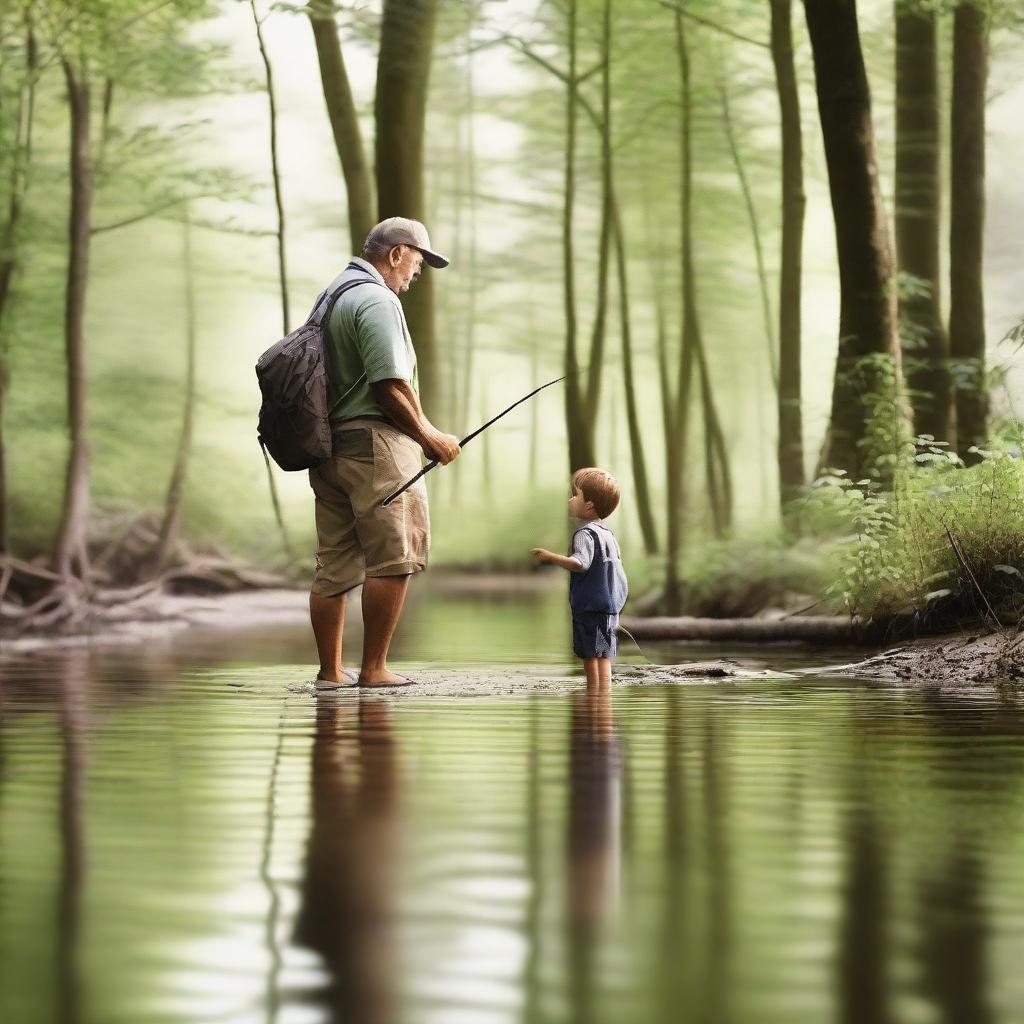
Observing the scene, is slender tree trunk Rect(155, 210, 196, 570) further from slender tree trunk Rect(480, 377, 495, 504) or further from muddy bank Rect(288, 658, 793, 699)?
muddy bank Rect(288, 658, 793, 699)

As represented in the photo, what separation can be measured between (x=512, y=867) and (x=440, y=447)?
194 inches

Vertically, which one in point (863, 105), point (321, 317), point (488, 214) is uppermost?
point (488, 214)

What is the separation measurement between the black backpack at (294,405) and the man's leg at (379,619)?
64cm

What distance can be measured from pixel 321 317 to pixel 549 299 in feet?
137

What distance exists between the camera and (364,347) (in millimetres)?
8781

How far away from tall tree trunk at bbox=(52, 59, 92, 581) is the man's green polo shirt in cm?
1012

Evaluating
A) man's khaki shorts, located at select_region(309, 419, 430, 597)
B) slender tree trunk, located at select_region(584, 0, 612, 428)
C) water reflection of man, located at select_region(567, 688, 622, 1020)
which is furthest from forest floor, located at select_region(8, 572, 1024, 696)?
slender tree trunk, located at select_region(584, 0, 612, 428)

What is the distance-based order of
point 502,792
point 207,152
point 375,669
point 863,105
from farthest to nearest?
1. point 207,152
2. point 863,105
3. point 375,669
4. point 502,792

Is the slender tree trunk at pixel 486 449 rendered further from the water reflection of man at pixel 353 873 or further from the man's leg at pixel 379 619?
the water reflection of man at pixel 353 873

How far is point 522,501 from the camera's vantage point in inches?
2067

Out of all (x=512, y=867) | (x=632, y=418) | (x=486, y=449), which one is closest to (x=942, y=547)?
(x=512, y=867)

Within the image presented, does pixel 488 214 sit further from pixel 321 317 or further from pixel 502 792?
pixel 502 792

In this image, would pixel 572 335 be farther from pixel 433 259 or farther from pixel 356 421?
pixel 356 421

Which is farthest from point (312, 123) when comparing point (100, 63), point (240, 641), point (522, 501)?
point (240, 641)
